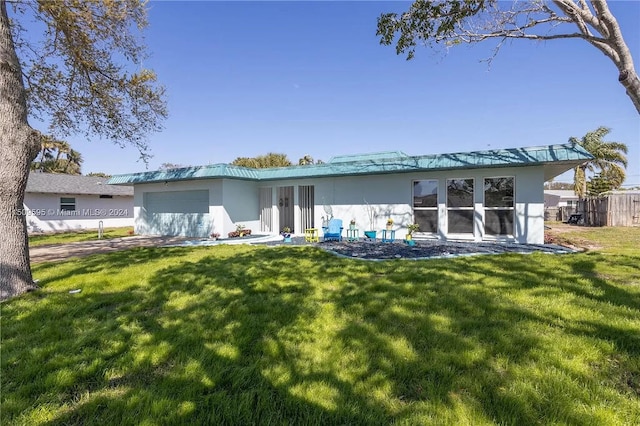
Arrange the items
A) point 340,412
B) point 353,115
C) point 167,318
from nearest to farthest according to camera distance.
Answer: point 340,412, point 167,318, point 353,115

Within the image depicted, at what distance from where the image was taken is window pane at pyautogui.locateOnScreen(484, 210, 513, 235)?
10.3m

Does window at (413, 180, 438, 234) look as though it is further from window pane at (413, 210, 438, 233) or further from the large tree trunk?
the large tree trunk

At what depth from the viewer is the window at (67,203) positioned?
2080 cm

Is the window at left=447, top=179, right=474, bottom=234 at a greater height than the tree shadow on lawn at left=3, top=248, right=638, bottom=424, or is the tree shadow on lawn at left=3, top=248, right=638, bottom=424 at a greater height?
the window at left=447, top=179, right=474, bottom=234

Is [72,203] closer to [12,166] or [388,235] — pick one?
Answer: [12,166]

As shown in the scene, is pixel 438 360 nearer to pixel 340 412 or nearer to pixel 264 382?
pixel 340 412

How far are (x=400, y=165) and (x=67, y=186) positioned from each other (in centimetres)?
2263

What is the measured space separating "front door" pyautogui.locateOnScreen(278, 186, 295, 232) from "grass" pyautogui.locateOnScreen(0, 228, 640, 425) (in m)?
8.76

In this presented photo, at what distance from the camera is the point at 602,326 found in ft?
11.4

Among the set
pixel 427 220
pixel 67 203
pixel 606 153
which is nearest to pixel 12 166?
pixel 427 220

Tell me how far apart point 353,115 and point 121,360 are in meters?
18.6

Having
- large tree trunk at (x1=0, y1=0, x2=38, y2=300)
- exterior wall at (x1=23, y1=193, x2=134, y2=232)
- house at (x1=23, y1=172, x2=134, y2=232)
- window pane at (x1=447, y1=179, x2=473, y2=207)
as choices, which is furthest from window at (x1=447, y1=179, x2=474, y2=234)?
exterior wall at (x1=23, y1=193, x2=134, y2=232)

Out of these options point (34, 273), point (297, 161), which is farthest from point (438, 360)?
point (297, 161)

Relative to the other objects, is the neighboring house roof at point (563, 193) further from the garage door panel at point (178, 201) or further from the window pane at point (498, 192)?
the garage door panel at point (178, 201)
